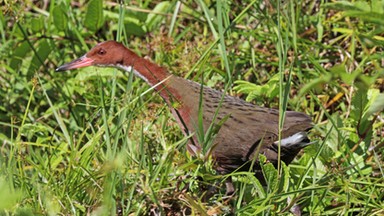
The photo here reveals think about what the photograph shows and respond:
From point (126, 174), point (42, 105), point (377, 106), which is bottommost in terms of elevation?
point (42, 105)

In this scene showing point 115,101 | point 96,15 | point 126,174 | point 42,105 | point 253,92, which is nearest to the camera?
point 126,174

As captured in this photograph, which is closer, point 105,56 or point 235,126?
point 235,126

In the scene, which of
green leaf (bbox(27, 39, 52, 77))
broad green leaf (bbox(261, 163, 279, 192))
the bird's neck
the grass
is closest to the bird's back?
the grass

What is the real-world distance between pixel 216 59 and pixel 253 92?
0.57 metres

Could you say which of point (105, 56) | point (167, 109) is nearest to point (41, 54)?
point (105, 56)

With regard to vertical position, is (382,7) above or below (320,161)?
above

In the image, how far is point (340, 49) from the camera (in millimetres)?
4324

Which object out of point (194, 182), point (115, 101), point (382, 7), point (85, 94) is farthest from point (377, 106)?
point (85, 94)

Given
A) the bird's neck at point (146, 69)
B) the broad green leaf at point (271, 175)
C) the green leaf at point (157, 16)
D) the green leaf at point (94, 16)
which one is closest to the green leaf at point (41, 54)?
the green leaf at point (94, 16)

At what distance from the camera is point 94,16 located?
4469 millimetres

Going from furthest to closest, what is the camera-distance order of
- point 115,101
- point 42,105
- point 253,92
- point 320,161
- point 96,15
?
point 42,105 → point 96,15 → point 253,92 → point 320,161 → point 115,101

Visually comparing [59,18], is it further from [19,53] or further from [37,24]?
[19,53]

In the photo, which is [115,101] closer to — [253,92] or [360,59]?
[253,92]

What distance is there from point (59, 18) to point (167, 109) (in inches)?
47.2
